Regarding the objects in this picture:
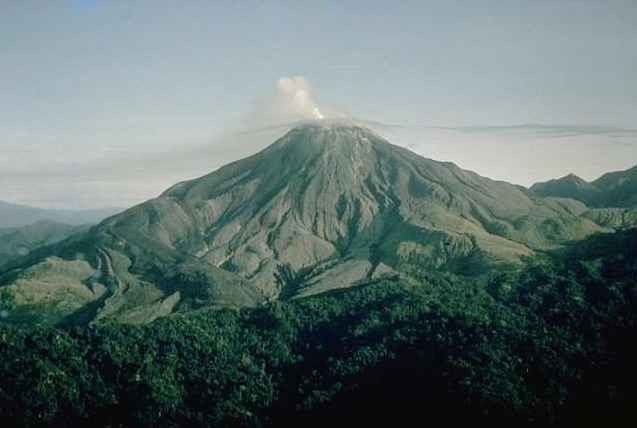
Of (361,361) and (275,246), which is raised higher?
(275,246)

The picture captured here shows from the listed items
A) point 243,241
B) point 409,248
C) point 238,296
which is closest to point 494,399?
point 238,296

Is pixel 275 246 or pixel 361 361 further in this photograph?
pixel 275 246

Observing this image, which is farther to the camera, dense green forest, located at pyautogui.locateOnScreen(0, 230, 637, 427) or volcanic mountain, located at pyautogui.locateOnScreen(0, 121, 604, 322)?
volcanic mountain, located at pyautogui.locateOnScreen(0, 121, 604, 322)

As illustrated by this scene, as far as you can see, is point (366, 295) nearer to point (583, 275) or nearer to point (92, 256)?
point (583, 275)

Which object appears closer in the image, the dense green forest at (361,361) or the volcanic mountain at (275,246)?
the dense green forest at (361,361)
